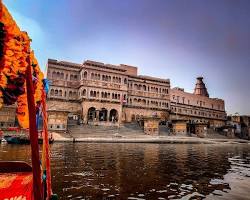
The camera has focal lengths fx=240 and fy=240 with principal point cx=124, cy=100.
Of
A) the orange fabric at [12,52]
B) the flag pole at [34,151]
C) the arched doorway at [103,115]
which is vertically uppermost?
the arched doorway at [103,115]

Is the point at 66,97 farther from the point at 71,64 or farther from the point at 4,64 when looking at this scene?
the point at 4,64

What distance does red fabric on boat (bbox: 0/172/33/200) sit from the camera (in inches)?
195

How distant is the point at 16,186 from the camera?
5.20 meters

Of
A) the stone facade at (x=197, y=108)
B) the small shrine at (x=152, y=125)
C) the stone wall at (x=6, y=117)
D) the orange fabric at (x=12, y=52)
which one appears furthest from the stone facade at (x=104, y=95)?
the orange fabric at (x=12, y=52)

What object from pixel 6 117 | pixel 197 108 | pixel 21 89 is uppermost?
pixel 197 108

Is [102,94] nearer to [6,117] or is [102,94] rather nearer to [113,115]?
[113,115]

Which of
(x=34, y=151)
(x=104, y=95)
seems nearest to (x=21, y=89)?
(x=34, y=151)

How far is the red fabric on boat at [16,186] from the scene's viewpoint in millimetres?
4961

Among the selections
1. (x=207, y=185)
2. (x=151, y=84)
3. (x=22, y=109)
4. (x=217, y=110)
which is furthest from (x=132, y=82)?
(x=22, y=109)

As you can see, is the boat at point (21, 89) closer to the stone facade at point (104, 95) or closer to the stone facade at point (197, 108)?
the stone facade at point (104, 95)

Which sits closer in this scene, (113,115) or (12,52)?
(12,52)

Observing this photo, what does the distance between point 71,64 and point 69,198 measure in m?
56.1

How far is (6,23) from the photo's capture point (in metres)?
3.81

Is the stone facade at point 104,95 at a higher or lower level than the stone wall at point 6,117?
higher
